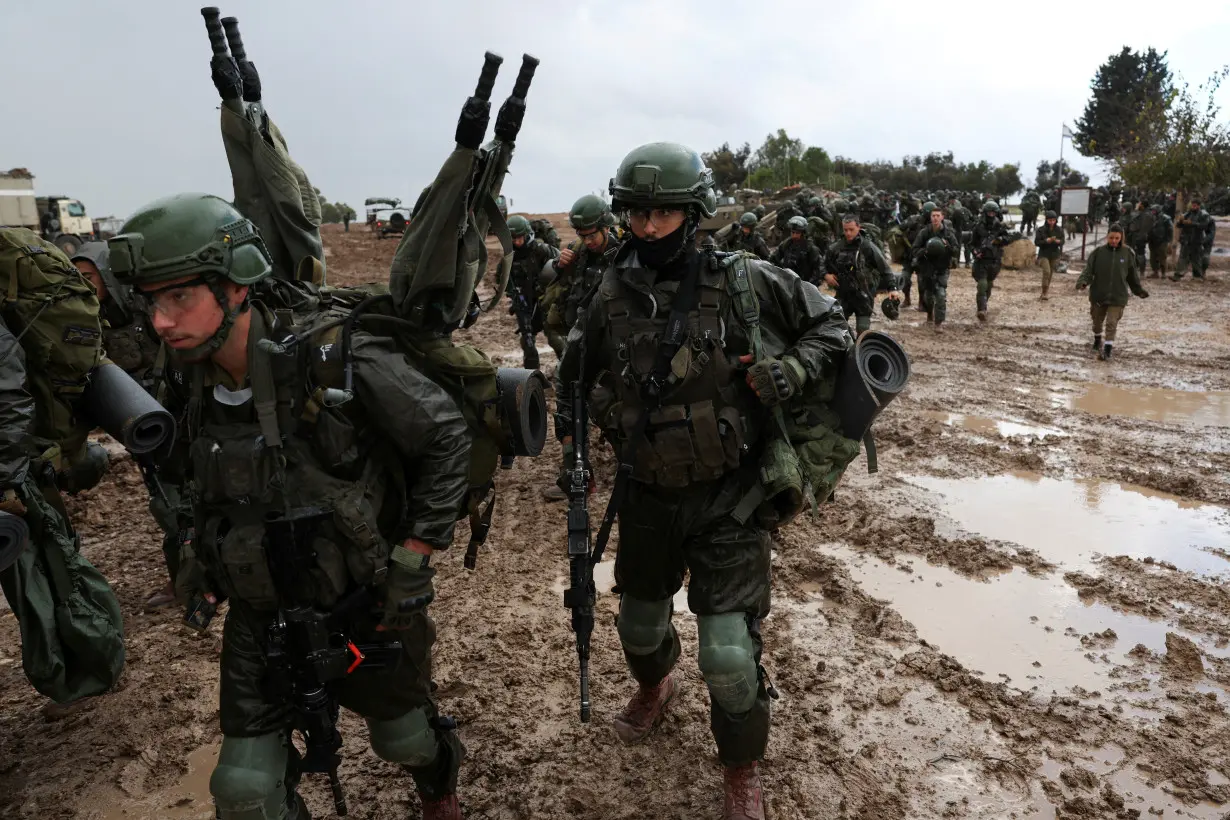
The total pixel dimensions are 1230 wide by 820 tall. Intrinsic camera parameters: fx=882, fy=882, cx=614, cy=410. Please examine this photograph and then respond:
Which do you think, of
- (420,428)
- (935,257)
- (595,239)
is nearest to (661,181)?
(420,428)

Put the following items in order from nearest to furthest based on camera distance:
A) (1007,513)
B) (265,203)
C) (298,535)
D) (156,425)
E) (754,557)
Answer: (298,535), (156,425), (754,557), (265,203), (1007,513)

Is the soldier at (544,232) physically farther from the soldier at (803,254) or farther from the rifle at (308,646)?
the rifle at (308,646)

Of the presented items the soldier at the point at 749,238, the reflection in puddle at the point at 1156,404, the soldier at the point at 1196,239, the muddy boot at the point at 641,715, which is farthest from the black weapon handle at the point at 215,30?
the soldier at the point at 1196,239

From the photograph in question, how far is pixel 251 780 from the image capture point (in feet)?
8.07

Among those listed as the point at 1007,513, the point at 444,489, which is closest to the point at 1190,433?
the point at 1007,513

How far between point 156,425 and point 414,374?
2.65ft

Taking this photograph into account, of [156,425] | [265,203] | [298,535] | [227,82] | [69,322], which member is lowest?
[298,535]

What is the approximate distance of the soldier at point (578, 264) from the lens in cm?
713

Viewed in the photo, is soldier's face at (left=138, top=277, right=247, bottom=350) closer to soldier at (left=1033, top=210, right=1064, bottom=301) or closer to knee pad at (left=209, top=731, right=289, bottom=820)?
knee pad at (left=209, top=731, right=289, bottom=820)

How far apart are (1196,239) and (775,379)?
20189 millimetres

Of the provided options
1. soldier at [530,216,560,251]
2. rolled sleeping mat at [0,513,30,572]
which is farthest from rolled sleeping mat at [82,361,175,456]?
soldier at [530,216,560,251]

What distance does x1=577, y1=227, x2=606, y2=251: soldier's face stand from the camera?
714 cm

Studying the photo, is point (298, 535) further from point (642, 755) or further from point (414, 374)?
point (642, 755)

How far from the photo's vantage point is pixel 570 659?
14.1 ft
